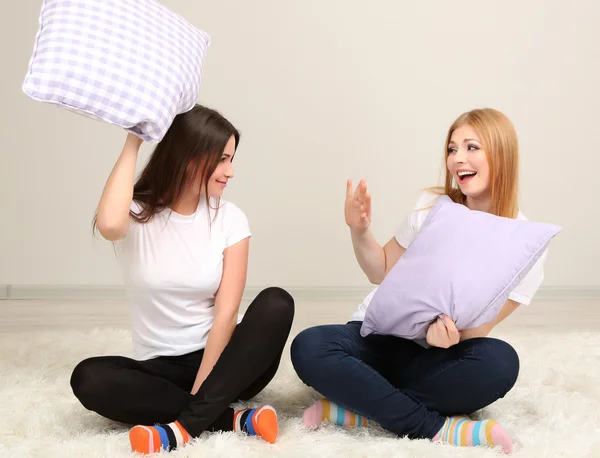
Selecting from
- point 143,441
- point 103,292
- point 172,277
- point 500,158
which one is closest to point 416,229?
point 500,158

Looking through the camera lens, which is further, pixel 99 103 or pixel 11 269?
pixel 11 269

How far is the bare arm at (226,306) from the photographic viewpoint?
1.65 meters

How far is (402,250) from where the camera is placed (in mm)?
1928

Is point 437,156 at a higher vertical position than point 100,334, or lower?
higher

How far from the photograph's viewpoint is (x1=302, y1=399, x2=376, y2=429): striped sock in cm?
167

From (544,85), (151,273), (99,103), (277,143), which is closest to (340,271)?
(277,143)

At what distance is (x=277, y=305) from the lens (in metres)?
1.62

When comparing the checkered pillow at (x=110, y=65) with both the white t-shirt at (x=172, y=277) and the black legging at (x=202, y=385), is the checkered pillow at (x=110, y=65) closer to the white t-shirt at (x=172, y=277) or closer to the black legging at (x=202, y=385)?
the white t-shirt at (x=172, y=277)

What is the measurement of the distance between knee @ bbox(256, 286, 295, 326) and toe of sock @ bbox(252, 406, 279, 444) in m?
0.19

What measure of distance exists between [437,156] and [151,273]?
2.39 m

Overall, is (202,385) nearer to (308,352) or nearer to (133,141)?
(308,352)

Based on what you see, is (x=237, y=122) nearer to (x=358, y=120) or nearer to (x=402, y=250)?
(x=358, y=120)

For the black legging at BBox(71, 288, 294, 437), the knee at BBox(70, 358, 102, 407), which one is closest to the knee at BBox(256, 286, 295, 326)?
the black legging at BBox(71, 288, 294, 437)

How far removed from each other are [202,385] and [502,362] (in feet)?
2.14
